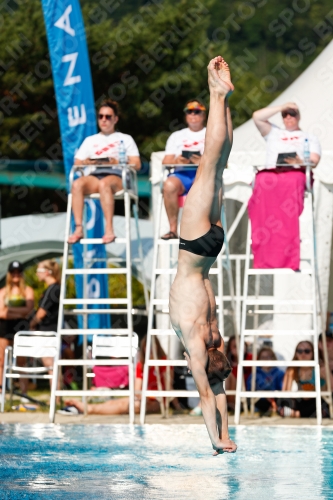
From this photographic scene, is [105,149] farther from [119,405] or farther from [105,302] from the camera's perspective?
[119,405]

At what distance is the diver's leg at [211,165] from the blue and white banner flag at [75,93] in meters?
5.65

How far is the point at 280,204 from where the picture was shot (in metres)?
9.86

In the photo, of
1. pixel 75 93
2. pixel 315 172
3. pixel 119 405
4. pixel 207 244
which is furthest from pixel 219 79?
pixel 75 93

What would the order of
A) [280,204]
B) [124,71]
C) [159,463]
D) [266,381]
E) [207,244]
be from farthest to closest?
[124,71]
[266,381]
[280,204]
[159,463]
[207,244]

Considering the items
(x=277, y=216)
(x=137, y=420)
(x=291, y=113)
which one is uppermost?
(x=291, y=113)

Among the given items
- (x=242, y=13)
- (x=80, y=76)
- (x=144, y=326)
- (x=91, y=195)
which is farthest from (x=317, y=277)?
(x=242, y=13)

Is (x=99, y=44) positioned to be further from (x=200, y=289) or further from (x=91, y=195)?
(x=200, y=289)

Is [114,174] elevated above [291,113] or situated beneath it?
situated beneath

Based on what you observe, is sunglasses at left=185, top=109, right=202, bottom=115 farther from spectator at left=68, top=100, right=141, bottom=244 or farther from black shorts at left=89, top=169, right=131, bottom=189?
black shorts at left=89, top=169, right=131, bottom=189

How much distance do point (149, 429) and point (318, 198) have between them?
3.51m

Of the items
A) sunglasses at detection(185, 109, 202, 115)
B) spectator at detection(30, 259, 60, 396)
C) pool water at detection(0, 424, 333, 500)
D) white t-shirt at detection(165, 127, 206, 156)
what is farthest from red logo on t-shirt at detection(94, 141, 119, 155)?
pool water at detection(0, 424, 333, 500)

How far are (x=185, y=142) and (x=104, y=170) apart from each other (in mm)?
949

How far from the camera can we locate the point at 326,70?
39.0 feet

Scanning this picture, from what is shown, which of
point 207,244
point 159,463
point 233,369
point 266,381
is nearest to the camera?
point 207,244
